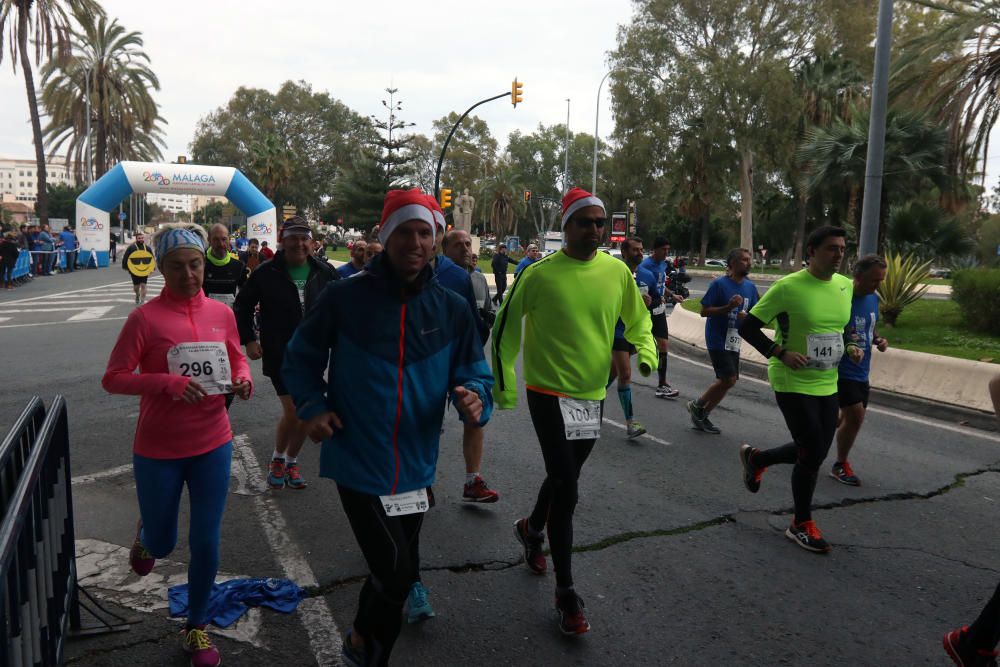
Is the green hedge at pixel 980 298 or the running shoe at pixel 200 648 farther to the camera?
the green hedge at pixel 980 298

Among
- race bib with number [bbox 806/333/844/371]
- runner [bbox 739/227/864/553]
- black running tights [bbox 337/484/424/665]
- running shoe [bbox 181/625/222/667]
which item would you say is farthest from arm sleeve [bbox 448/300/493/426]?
race bib with number [bbox 806/333/844/371]

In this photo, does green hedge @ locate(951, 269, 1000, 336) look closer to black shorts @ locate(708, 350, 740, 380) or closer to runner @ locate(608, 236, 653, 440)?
runner @ locate(608, 236, 653, 440)

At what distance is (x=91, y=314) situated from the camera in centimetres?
1627

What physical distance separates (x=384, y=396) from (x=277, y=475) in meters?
3.03

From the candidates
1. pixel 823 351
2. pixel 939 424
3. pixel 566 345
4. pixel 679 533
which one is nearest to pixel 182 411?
pixel 566 345

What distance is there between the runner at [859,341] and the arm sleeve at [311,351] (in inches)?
162

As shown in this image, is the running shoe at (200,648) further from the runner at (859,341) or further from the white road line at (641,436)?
the white road line at (641,436)

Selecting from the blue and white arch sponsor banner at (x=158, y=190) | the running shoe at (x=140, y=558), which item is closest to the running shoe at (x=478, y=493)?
the running shoe at (x=140, y=558)

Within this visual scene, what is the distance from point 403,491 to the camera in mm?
A: 2852

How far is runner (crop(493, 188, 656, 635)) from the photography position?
12.2ft

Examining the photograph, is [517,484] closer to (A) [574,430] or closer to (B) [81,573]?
(A) [574,430]

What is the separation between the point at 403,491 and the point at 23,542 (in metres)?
1.18

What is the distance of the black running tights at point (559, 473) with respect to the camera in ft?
11.9

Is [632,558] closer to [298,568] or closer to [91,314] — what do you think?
[298,568]
